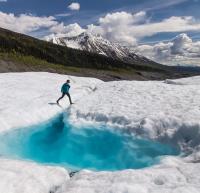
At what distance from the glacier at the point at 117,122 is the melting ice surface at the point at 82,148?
→ 2.53 feet

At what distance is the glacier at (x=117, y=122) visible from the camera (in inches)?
465

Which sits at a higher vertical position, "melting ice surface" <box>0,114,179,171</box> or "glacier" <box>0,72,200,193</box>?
"glacier" <box>0,72,200,193</box>

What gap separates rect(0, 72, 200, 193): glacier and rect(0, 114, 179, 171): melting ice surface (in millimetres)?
771

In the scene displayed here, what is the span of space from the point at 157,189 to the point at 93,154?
11.5 m

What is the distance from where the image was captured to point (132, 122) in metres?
24.0

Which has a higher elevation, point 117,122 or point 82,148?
point 117,122

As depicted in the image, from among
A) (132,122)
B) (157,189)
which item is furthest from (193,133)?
(157,189)

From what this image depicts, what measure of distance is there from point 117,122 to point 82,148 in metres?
3.54

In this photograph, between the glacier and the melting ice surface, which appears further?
the melting ice surface

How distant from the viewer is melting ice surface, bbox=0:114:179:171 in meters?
20.5

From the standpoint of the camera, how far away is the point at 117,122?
25.1 metres

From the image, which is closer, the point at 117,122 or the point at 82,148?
the point at 82,148

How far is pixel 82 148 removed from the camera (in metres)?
23.7

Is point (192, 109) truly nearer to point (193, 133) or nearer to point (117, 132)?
point (193, 133)
